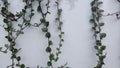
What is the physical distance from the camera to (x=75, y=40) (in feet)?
5.88

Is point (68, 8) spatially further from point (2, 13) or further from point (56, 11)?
point (2, 13)

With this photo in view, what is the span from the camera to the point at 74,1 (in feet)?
5.77

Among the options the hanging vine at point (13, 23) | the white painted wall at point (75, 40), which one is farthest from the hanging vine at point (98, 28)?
the hanging vine at point (13, 23)

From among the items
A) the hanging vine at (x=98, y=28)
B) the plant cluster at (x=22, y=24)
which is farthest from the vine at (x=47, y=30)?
the hanging vine at (x=98, y=28)

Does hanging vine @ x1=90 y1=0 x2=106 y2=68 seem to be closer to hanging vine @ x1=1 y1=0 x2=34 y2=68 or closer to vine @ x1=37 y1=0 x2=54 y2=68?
vine @ x1=37 y1=0 x2=54 y2=68

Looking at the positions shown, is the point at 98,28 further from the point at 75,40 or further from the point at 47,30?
the point at 47,30

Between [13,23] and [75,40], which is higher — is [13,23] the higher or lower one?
the higher one

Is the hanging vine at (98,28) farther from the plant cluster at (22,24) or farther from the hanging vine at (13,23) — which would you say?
the hanging vine at (13,23)

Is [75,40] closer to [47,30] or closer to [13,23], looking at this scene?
[47,30]

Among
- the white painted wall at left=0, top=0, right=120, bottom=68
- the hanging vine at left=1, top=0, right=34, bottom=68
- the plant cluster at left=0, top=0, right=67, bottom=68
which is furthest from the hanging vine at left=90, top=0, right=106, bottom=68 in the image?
the hanging vine at left=1, top=0, right=34, bottom=68

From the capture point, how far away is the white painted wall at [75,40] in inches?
68.8

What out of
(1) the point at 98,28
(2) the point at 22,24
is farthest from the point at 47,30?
(1) the point at 98,28

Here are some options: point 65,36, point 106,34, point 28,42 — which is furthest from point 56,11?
point 106,34

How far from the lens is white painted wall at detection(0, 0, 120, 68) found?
1.75m
